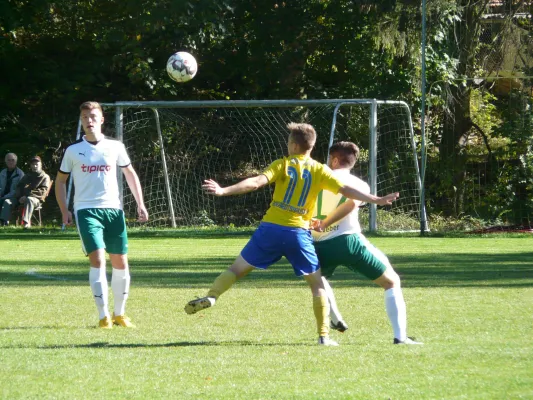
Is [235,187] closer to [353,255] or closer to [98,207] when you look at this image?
[353,255]

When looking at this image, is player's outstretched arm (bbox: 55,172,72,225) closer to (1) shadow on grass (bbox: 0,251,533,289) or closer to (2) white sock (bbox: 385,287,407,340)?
(1) shadow on grass (bbox: 0,251,533,289)

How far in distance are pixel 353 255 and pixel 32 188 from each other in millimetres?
15769

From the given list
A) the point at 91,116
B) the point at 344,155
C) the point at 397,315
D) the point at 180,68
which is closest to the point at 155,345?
the point at 397,315

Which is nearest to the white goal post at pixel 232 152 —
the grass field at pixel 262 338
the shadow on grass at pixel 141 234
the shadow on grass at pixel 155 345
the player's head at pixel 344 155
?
the shadow on grass at pixel 141 234

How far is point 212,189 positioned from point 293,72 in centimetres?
2085

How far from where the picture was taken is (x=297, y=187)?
7.43 metres

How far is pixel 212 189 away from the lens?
6727 millimetres

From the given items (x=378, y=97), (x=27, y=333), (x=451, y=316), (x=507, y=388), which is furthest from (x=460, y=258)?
(x=378, y=97)

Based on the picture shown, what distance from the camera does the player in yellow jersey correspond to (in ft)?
24.2

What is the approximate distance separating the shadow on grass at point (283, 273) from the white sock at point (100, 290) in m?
2.84

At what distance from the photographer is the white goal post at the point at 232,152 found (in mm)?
23109

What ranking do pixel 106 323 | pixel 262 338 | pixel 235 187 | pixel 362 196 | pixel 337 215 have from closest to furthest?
pixel 235 187 < pixel 362 196 < pixel 337 215 < pixel 262 338 < pixel 106 323

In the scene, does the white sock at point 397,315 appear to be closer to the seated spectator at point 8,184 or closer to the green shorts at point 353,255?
the green shorts at point 353,255

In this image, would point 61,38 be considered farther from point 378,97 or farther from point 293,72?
point 378,97
